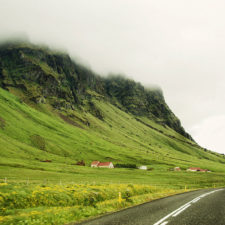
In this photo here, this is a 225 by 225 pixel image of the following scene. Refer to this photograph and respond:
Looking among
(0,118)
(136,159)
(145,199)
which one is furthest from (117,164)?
(145,199)

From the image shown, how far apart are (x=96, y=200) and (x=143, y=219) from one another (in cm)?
976

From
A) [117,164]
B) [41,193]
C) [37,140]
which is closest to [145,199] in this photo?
[41,193]

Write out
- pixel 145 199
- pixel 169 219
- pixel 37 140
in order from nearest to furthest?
1. pixel 169 219
2. pixel 145 199
3. pixel 37 140

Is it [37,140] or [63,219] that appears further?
[37,140]

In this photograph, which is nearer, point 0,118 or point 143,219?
point 143,219

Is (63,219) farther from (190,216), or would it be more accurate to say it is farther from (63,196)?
(190,216)

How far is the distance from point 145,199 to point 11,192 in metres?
14.0

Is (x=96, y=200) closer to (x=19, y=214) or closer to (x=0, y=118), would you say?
(x=19, y=214)

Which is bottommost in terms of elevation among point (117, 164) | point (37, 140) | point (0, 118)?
point (117, 164)

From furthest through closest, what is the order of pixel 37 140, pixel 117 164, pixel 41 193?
pixel 37 140 < pixel 117 164 < pixel 41 193

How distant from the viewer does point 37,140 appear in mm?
176250

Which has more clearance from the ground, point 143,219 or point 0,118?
point 0,118

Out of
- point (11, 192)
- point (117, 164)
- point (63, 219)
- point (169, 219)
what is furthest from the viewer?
point (117, 164)

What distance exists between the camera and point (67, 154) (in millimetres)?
168125
